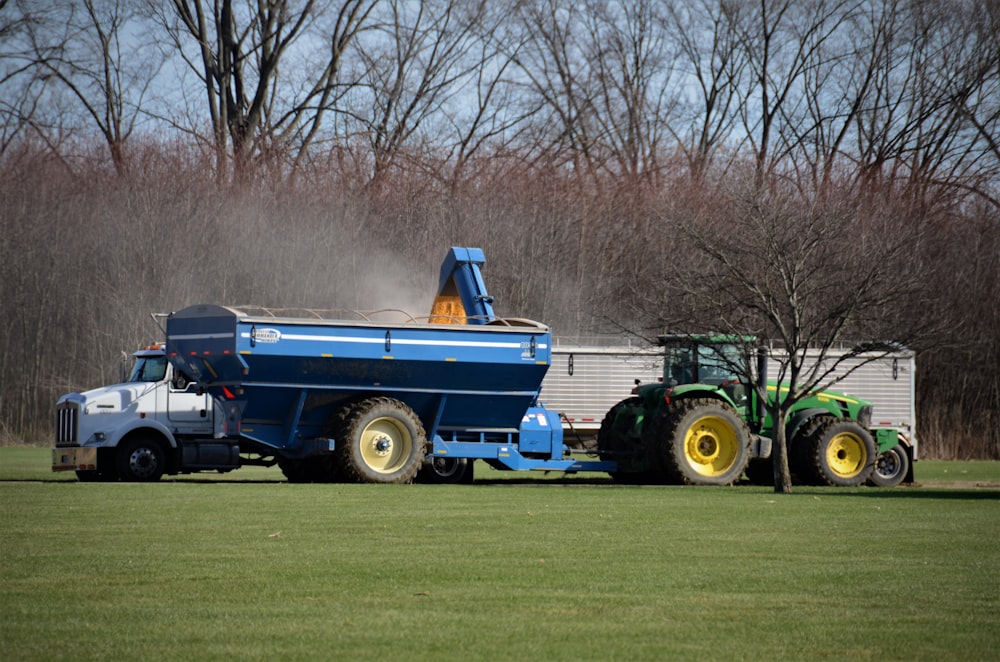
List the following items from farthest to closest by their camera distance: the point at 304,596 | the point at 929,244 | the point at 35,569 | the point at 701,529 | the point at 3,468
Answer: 1. the point at 929,244
2. the point at 3,468
3. the point at 701,529
4. the point at 35,569
5. the point at 304,596

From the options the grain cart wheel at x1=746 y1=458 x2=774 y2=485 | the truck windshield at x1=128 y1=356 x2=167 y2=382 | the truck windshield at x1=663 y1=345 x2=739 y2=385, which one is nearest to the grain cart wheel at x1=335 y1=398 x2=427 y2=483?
the truck windshield at x1=128 y1=356 x2=167 y2=382

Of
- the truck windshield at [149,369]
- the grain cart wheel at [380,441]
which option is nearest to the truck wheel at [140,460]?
the truck windshield at [149,369]

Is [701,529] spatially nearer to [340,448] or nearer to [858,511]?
[858,511]

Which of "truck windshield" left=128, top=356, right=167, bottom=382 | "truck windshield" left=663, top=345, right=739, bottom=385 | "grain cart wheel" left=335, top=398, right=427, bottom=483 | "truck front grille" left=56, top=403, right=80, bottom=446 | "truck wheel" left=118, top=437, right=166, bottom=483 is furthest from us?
"truck windshield" left=663, top=345, right=739, bottom=385

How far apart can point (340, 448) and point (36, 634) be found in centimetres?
1455

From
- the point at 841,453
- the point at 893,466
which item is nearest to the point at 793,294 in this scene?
the point at 841,453

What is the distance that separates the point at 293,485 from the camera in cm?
2178

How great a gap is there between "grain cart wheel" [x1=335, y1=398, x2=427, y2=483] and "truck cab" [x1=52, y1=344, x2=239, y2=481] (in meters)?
2.11

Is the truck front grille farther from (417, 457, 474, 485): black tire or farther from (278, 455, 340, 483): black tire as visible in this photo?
(417, 457, 474, 485): black tire

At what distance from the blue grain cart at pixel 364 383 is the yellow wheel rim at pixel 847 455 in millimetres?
4218

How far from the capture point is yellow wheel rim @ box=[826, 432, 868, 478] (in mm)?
24625

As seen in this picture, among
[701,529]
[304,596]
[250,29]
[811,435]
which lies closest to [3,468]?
[811,435]

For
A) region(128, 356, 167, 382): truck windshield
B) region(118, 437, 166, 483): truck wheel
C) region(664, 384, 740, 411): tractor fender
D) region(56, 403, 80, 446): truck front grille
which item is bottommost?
region(118, 437, 166, 483): truck wheel

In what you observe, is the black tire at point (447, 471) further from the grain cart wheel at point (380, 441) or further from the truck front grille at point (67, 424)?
the truck front grille at point (67, 424)
